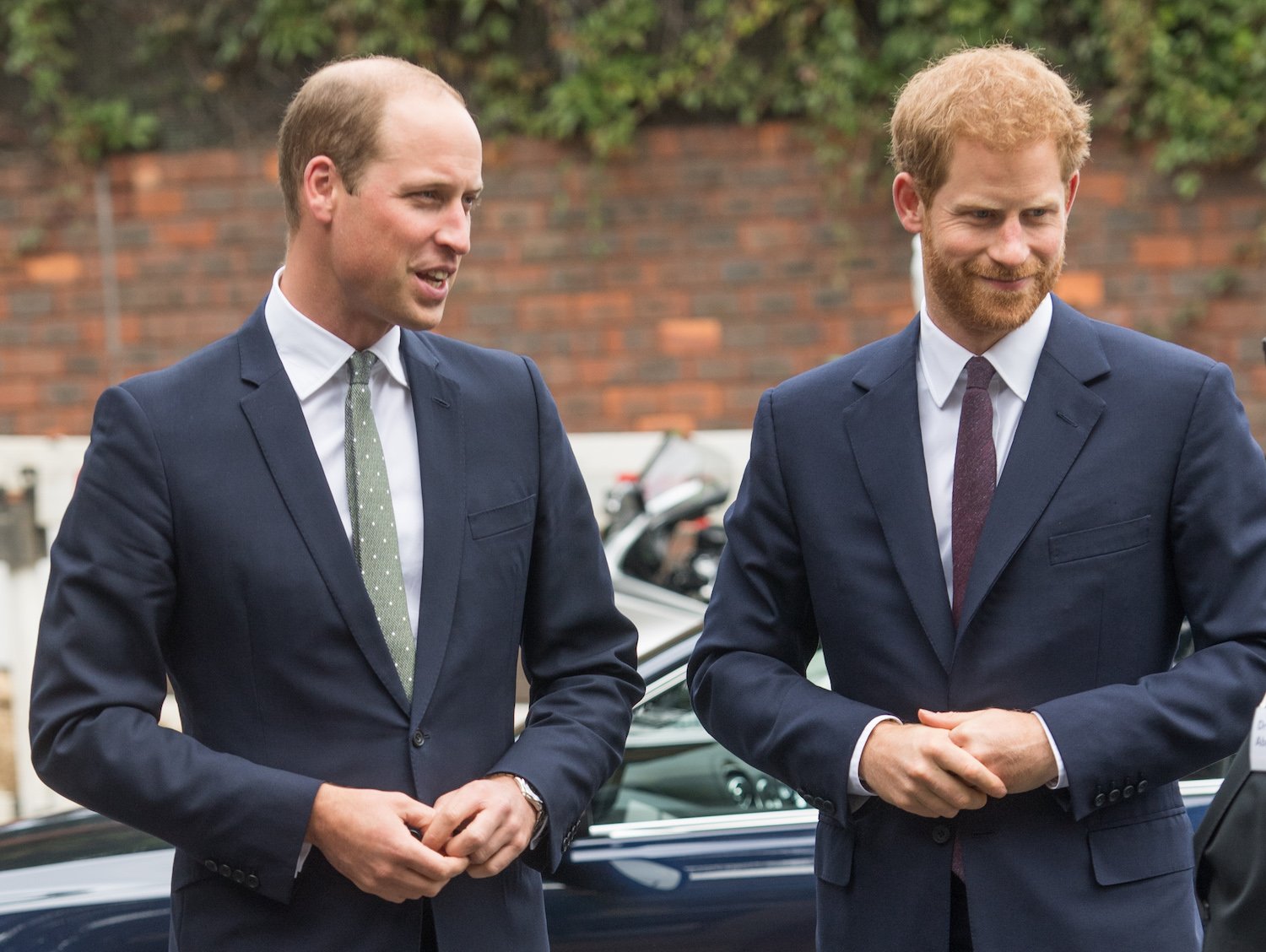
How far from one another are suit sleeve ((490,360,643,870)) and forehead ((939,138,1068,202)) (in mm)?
669

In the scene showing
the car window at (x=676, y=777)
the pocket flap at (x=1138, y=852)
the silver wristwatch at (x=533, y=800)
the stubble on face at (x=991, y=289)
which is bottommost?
the car window at (x=676, y=777)

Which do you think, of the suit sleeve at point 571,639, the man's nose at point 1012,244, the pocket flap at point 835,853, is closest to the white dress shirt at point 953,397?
the man's nose at point 1012,244

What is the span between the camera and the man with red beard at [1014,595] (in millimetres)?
1992

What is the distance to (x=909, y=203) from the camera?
2.21 meters

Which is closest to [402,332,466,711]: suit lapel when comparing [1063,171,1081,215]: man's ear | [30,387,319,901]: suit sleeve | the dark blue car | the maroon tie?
[30,387,319,901]: suit sleeve

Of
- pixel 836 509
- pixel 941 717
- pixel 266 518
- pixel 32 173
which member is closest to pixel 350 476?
pixel 266 518

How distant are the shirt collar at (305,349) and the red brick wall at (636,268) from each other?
221 inches

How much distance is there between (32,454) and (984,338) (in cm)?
540

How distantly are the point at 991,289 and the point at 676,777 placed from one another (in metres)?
1.58

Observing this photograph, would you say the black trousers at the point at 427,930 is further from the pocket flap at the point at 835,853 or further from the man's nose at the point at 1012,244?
the man's nose at the point at 1012,244

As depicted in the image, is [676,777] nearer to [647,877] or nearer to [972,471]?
[647,877]

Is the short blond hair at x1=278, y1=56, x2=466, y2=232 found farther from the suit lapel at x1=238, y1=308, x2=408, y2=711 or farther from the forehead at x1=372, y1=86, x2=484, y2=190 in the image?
the suit lapel at x1=238, y1=308, x2=408, y2=711

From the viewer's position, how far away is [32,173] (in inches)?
320

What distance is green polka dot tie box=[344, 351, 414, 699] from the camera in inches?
83.0
